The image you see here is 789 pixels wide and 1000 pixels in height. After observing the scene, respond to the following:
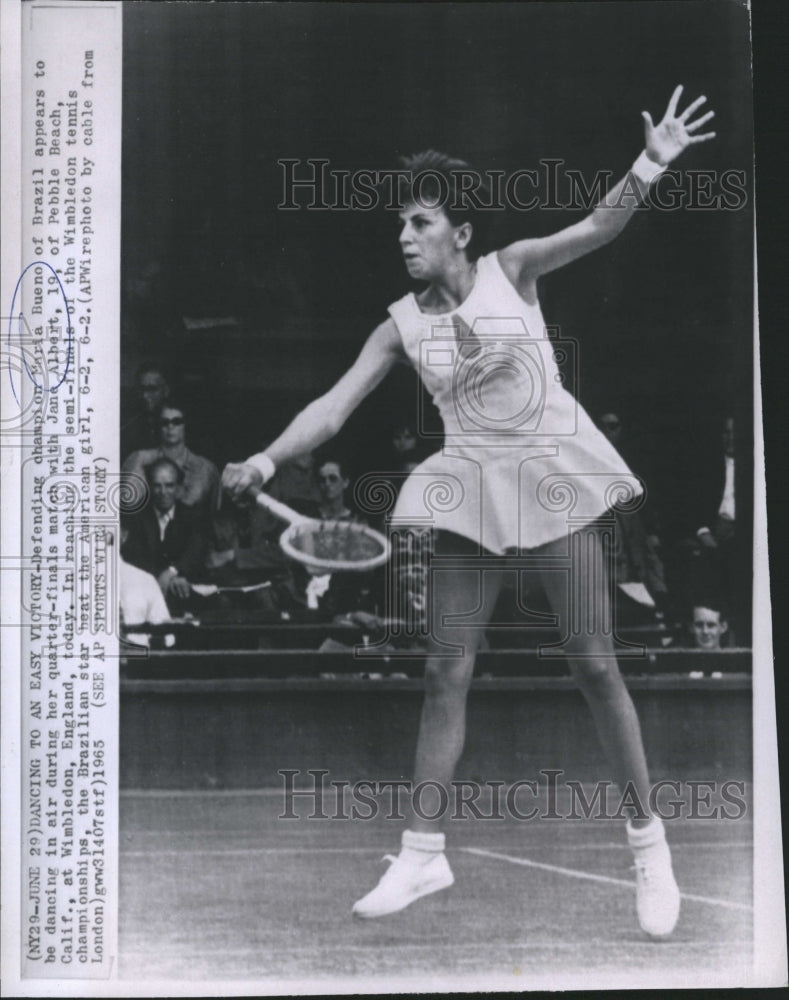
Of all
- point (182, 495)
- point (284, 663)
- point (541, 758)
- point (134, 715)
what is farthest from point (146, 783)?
point (541, 758)

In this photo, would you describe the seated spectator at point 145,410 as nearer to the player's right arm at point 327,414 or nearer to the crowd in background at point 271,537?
the crowd in background at point 271,537

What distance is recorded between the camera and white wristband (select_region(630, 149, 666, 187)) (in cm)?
303

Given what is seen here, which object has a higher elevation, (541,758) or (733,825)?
(541,758)

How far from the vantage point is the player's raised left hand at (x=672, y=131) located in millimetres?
3031

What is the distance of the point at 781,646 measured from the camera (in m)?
3.06

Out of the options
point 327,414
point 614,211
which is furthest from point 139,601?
point 614,211

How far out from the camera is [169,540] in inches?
119

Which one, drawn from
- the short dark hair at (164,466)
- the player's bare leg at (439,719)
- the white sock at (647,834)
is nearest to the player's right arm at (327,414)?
the short dark hair at (164,466)

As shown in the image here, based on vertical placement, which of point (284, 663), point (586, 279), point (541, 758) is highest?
point (586, 279)

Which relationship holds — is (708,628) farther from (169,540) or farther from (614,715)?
(169,540)

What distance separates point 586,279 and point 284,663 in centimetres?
134

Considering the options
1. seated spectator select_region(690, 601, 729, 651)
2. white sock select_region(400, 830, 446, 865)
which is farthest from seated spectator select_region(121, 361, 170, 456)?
seated spectator select_region(690, 601, 729, 651)

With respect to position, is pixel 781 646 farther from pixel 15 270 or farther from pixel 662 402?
pixel 15 270

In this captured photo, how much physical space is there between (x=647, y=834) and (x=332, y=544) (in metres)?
1.18
